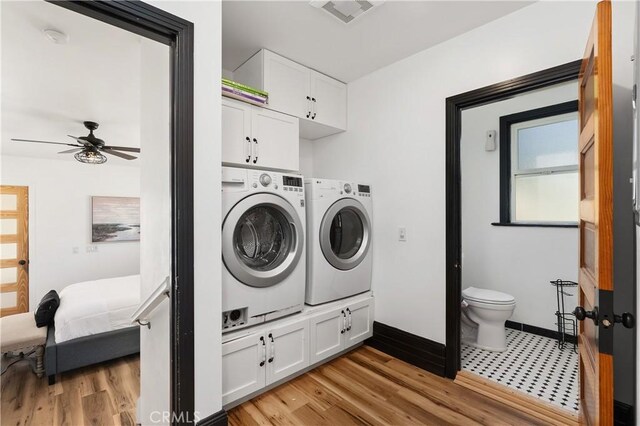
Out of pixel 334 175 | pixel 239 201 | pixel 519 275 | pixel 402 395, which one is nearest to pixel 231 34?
pixel 239 201

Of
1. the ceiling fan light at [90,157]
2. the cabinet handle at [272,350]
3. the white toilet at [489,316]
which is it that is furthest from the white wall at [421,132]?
the ceiling fan light at [90,157]

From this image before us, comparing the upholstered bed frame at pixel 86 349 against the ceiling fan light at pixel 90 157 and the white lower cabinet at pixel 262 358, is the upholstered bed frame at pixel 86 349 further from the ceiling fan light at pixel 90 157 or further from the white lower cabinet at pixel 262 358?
the ceiling fan light at pixel 90 157

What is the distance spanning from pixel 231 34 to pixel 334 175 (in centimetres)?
151

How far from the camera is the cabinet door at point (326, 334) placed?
2.15 meters

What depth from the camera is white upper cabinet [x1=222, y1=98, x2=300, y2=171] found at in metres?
1.99

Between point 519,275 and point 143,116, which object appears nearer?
point 143,116

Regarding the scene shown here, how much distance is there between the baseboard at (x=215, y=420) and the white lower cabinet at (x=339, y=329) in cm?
75

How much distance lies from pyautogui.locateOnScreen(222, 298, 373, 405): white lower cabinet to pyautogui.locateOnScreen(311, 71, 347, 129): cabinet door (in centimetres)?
167

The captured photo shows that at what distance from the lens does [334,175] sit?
2.99 m

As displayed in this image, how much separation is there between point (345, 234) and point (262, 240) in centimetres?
83

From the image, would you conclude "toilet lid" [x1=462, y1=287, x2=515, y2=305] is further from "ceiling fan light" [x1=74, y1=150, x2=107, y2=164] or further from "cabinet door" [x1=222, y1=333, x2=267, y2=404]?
"ceiling fan light" [x1=74, y1=150, x2=107, y2=164]

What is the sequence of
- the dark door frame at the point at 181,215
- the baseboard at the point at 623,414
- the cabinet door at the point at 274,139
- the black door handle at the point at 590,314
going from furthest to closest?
the cabinet door at the point at 274,139 < the baseboard at the point at 623,414 < the dark door frame at the point at 181,215 < the black door handle at the point at 590,314

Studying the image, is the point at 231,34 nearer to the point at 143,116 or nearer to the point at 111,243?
the point at 143,116

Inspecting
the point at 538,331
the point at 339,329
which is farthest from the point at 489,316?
the point at 339,329
